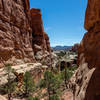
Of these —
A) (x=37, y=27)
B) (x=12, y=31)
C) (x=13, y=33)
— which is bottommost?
(x=13, y=33)

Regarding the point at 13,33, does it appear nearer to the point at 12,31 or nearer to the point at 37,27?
the point at 12,31

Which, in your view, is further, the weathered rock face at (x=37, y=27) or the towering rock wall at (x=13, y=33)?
the weathered rock face at (x=37, y=27)

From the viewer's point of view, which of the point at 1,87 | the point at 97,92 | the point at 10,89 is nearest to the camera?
the point at 97,92

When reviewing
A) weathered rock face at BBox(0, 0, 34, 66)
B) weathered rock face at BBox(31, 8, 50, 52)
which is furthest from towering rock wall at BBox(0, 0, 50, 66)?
weathered rock face at BBox(31, 8, 50, 52)

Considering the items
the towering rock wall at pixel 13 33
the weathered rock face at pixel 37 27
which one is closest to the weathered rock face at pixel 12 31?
the towering rock wall at pixel 13 33

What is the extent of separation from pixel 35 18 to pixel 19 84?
33736mm

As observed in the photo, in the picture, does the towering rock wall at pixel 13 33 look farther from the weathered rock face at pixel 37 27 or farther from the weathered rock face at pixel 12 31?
the weathered rock face at pixel 37 27

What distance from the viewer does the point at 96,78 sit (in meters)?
4.16

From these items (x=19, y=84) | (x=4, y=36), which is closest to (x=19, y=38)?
(x=4, y=36)

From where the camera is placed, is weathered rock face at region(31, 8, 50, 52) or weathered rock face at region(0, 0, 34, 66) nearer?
weathered rock face at region(0, 0, 34, 66)

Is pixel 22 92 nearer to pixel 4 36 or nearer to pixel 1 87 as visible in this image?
pixel 1 87

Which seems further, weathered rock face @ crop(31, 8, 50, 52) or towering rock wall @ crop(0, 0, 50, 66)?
weathered rock face @ crop(31, 8, 50, 52)

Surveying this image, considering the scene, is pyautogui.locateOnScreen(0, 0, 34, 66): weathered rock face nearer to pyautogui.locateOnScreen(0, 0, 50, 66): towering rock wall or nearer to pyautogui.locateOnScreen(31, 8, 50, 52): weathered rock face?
pyautogui.locateOnScreen(0, 0, 50, 66): towering rock wall

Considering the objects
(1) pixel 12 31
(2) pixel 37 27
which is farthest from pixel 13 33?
(2) pixel 37 27
